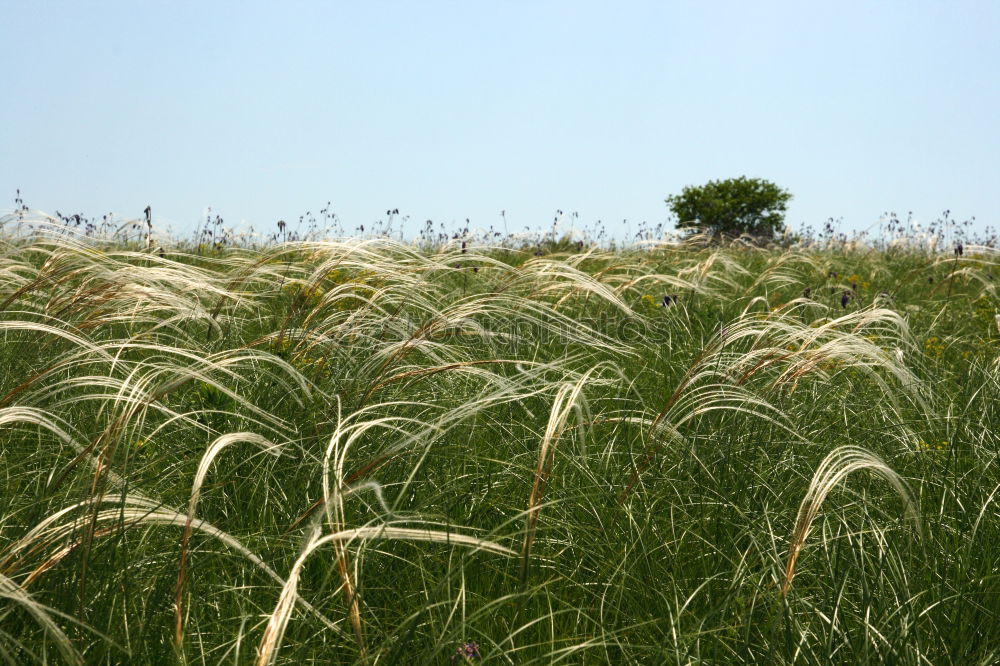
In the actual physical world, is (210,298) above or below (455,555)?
above

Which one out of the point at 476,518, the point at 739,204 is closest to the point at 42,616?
the point at 476,518

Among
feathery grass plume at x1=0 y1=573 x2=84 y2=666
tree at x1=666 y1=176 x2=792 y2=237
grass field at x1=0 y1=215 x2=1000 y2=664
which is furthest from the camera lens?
tree at x1=666 y1=176 x2=792 y2=237

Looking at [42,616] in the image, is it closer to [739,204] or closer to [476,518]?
[476,518]

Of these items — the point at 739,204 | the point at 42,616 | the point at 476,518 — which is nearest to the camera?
the point at 42,616

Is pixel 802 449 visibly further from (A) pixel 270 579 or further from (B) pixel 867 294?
(B) pixel 867 294

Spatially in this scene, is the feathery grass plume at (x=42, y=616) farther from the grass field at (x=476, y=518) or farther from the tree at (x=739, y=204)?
Result: the tree at (x=739, y=204)

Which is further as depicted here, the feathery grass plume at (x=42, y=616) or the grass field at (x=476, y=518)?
the grass field at (x=476, y=518)

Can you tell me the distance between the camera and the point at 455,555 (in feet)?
5.90

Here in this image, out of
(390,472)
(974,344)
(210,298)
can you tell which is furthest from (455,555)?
(974,344)

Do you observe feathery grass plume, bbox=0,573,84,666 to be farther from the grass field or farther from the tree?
the tree

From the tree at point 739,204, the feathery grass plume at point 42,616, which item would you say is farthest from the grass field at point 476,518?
the tree at point 739,204

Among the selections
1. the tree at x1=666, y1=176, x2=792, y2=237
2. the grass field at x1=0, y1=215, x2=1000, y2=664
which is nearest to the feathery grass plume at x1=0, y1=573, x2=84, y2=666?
the grass field at x1=0, y1=215, x2=1000, y2=664

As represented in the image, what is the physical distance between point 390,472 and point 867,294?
4.49 metres

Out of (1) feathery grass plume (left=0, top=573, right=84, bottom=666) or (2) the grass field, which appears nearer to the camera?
(1) feathery grass plume (left=0, top=573, right=84, bottom=666)
